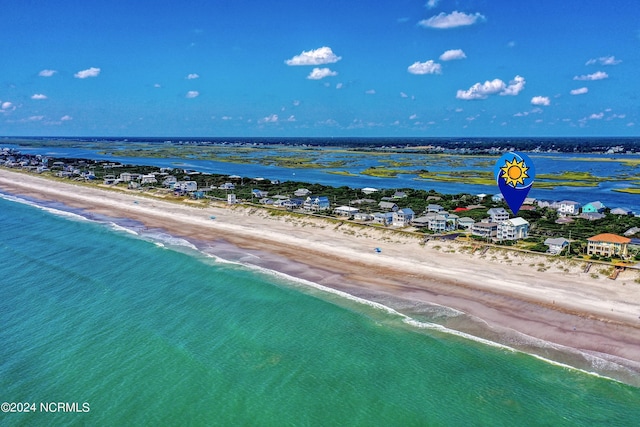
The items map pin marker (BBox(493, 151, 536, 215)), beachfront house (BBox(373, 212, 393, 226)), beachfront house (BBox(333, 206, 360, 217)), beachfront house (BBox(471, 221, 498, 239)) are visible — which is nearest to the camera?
map pin marker (BBox(493, 151, 536, 215))

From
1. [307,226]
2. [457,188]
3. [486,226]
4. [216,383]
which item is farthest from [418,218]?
[457,188]

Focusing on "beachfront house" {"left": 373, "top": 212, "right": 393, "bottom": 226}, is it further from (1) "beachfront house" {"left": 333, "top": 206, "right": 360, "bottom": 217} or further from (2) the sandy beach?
(1) "beachfront house" {"left": 333, "top": 206, "right": 360, "bottom": 217}

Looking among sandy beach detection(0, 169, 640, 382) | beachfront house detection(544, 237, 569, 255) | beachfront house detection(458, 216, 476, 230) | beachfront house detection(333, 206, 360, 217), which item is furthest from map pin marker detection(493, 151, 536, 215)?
beachfront house detection(333, 206, 360, 217)

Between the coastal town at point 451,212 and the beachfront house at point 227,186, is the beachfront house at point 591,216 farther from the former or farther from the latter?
the beachfront house at point 227,186

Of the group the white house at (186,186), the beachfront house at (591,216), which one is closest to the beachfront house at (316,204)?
the white house at (186,186)

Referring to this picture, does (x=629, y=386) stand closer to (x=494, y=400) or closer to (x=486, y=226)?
(x=494, y=400)

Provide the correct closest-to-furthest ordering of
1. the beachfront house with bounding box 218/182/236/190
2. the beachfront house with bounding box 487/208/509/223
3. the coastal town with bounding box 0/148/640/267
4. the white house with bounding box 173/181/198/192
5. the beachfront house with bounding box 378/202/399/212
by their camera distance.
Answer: the coastal town with bounding box 0/148/640/267, the beachfront house with bounding box 487/208/509/223, the beachfront house with bounding box 378/202/399/212, the white house with bounding box 173/181/198/192, the beachfront house with bounding box 218/182/236/190
